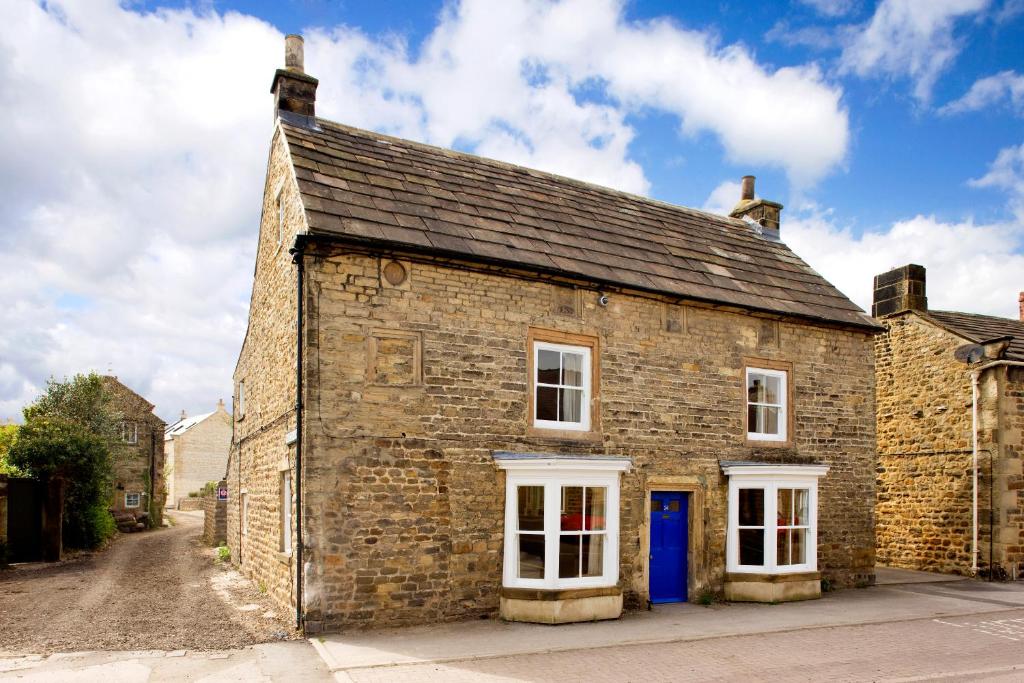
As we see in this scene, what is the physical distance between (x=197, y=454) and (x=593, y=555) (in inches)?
1775

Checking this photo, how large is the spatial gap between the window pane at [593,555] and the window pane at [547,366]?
2491 mm

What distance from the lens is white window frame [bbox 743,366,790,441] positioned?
1373 cm

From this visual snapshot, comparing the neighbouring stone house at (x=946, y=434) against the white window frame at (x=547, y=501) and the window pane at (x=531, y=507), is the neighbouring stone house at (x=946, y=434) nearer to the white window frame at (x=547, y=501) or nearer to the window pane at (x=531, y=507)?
the white window frame at (x=547, y=501)

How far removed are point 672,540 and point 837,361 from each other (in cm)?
530

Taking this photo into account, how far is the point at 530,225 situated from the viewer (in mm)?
13000

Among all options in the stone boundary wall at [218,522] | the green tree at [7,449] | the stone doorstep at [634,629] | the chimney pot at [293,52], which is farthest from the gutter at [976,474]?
the green tree at [7,449]

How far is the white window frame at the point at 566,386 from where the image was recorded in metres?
11.6

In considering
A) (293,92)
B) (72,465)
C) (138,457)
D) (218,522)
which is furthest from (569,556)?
(138,457)

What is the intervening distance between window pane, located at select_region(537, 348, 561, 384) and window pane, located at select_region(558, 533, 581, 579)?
2.40 meters

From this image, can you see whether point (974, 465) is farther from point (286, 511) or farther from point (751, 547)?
point (286, 511)

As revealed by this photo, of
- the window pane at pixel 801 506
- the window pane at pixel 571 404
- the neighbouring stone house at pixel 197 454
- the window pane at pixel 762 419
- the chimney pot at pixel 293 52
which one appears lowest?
the neighbouring stone house at pixel 197 454

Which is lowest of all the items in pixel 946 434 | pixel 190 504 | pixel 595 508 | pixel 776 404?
pixel 190 504

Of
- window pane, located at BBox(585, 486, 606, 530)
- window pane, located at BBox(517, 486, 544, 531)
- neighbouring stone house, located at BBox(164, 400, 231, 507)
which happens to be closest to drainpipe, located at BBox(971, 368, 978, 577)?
window pane, located at BBox(585, 486, 606, 530)

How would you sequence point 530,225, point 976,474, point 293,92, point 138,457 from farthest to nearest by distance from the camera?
point 138,457
point 976,474
point 293,92
point 530,225
